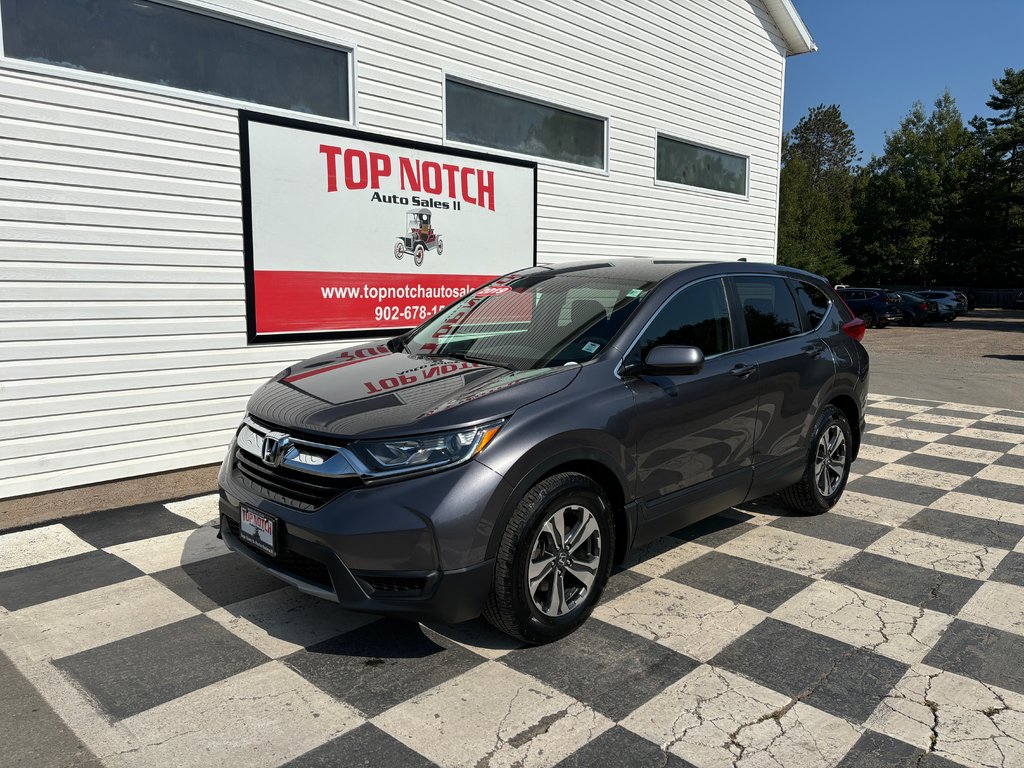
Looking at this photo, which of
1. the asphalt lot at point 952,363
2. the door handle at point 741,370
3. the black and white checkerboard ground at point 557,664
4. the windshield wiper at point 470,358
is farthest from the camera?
the asphalt lot at point 952,363

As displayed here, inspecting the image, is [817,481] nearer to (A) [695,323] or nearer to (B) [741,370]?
(B) [741,370]

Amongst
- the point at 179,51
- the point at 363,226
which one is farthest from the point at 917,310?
the point at 179,51

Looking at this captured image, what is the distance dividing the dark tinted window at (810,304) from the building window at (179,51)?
4286 mm

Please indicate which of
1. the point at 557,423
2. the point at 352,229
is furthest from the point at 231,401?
the point at 557,423

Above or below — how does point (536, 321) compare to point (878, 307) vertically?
above

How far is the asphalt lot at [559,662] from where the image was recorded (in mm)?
2582

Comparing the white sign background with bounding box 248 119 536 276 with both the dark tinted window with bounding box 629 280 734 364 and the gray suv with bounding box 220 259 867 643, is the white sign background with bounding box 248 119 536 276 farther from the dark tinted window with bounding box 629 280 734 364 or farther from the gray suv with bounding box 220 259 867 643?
the dark tinted window with bounding box 629 280 734 364

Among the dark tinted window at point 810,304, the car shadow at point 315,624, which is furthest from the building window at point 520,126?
the car shadow at point 315,624

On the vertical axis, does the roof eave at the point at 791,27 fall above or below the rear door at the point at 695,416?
above

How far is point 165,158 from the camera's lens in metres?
5.75

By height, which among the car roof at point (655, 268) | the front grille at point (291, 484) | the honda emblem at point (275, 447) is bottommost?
the front grille at point (291, 484)

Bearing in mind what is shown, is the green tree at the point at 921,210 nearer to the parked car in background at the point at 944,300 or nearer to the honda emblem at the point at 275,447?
the parked car in background at the point at 944,300

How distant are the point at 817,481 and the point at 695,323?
170cm

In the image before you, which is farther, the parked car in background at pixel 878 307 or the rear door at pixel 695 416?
the parked car in background at pixel 878 307
